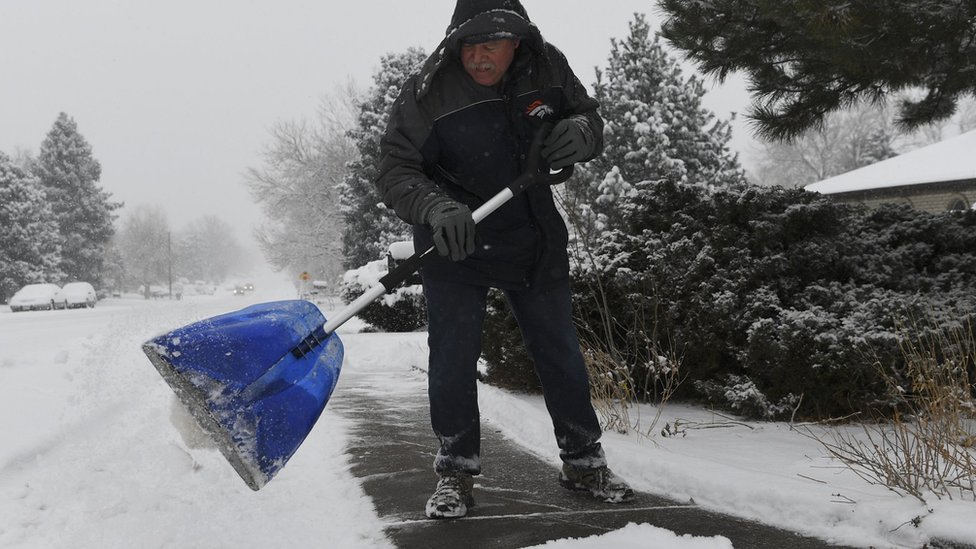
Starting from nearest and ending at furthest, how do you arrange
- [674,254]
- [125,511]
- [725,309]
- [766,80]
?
[125,511] < [725,309] < [674,254] < [766,80]

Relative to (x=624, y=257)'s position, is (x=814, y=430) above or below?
below

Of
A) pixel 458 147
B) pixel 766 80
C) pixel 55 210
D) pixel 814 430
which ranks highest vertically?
pixel 55 210

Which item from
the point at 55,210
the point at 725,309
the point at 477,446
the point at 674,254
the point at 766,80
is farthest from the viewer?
the point at 55,210

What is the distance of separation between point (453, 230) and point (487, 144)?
0.43m

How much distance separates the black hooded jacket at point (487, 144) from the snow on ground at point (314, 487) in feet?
3.07

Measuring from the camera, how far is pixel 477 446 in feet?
8.84

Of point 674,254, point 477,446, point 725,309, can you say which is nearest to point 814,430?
point 725,309

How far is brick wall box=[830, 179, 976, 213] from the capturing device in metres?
22.1

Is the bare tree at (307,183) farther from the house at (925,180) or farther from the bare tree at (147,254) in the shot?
the bare tree at (147,254)

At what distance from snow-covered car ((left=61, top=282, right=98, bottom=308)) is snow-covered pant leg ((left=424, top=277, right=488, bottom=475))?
33.7 meters

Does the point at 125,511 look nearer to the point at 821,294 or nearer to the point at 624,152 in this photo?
the point at 821,294

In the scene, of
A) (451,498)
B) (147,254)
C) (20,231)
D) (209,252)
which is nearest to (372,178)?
(451,498)

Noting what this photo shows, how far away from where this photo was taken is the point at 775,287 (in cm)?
416

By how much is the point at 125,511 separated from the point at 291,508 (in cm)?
57
